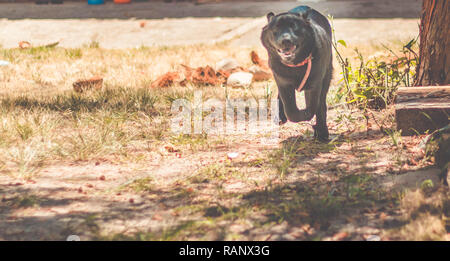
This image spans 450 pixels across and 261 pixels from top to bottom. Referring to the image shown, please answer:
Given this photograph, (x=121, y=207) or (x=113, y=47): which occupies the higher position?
(x=113, y=47)

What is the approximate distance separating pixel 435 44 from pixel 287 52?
4.19ft

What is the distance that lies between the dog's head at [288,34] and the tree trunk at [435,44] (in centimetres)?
106

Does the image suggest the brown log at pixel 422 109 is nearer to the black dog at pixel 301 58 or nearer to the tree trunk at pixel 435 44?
the tree trunk at pixel 435 44

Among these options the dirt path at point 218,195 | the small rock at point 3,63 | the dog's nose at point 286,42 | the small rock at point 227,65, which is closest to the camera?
the dirt path at point 218,195

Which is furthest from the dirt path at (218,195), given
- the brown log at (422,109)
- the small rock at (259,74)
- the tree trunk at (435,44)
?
the small rock at (259,74)

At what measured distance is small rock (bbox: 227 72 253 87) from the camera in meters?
5.33

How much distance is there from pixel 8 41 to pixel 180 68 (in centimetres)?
392

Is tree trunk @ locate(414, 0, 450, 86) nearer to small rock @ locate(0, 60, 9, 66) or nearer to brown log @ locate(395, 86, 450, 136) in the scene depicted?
brown log @ locate(395, 86, 450, 136)

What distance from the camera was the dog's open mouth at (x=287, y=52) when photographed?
292cm

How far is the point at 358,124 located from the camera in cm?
398

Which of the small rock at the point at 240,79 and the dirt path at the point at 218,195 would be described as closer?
the dirt path at the point at 218,195

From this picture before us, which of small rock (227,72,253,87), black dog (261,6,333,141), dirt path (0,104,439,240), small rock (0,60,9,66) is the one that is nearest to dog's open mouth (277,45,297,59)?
black dog (261,6,333,141)
